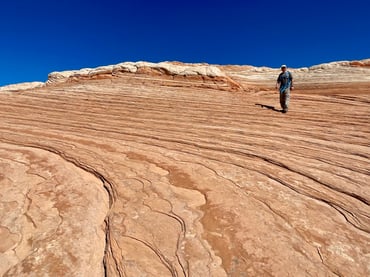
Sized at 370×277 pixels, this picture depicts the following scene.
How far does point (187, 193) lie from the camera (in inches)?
156

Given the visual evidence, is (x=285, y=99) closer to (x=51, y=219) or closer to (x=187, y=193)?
(x=187, y=193)

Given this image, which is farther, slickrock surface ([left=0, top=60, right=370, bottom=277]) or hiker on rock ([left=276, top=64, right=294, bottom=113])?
hiker on rock ([left=276, top=64, right=294, bottom=113])

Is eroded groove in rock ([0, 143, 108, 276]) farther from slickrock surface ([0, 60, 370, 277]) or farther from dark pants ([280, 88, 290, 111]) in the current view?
dark pants ([280, 88, 290, 111])

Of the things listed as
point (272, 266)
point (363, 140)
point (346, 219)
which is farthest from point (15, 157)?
point (363, 140)

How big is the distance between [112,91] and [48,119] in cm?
363

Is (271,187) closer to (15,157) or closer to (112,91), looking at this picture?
(15,157)

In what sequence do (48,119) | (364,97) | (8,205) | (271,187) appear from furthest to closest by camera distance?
1. (364,97)
2. (48,119)
3. (271,187)
4. (8,205)

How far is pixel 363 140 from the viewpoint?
5941 mm

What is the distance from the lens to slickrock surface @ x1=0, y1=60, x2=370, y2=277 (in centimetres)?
265

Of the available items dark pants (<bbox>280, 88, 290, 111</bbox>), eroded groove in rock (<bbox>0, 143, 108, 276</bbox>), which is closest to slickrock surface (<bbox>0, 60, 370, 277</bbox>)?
eroded groove in rock (<bbox>0, 143, 108, 276</bbox>)

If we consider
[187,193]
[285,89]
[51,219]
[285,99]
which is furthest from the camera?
[285,89]

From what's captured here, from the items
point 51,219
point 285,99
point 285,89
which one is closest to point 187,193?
point 51,219

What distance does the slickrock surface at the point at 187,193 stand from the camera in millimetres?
2652

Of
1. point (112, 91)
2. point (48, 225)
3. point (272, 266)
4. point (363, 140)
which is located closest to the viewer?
point (272, 266)
